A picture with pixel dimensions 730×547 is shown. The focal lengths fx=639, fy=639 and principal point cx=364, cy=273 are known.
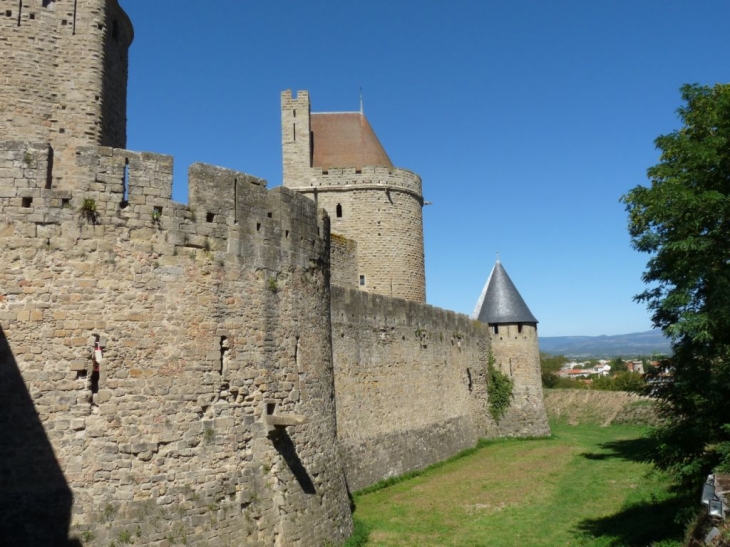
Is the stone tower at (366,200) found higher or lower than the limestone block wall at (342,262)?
higher

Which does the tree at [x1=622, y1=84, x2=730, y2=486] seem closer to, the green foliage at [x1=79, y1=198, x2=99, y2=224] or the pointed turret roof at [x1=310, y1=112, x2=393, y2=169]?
the green foliage at [x1=79, y1=198, x2=99, y2=224]

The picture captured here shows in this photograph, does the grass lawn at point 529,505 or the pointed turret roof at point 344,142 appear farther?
the pointed turret roof at point 344,142

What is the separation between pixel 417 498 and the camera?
14312 millimetres

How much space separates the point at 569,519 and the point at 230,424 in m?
7.72

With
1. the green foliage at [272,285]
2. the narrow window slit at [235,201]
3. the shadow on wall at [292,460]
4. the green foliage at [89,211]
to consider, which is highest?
the narrow window slit at [235,201]

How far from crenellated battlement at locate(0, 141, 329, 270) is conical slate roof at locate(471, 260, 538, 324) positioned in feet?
62.7

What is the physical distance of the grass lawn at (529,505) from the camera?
10898 mm

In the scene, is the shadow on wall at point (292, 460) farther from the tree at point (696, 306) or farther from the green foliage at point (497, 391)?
the green foliage at point (497, 391)

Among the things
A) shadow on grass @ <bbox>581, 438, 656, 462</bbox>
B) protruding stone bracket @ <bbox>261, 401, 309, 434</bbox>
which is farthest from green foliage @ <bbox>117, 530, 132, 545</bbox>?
shadow on grass @ <bbox>581, 438, 656, 462</bbox>

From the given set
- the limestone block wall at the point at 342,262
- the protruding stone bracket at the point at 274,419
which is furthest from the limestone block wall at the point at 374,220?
the protruding stone bracket at the point at 274,419

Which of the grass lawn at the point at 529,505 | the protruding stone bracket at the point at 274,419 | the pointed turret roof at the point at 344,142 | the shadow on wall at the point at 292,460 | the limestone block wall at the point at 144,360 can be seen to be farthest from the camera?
the pointed turret roof at the point at 344,142

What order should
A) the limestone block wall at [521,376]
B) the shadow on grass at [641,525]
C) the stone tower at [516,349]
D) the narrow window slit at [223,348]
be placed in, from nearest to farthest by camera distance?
the narrow window slit at [223,348] < the shadow on grass at [641,525] < the limestone block wall at [521,376] < the stone tower at [516,349]

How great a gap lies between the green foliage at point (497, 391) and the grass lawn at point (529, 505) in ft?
15.9

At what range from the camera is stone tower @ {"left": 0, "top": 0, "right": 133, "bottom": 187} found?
44.3 feet
